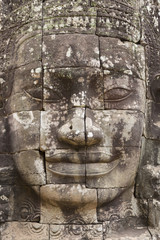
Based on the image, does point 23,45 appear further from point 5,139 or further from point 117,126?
point 117,126

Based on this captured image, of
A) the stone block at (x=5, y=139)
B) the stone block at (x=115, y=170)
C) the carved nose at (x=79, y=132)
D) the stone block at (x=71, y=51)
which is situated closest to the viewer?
the carved nose at (x=79, y=132)

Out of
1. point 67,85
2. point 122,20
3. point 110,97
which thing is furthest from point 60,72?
point 122,20

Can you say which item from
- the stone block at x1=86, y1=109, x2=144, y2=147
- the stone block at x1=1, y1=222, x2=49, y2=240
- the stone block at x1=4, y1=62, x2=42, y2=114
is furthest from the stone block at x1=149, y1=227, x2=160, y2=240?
the stone block at x1=4, y1=62, x2=42, y2=114

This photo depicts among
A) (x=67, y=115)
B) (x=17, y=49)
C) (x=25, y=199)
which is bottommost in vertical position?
(x=25, y=199)

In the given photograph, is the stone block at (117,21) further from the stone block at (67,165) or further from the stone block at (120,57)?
the stone block at (67,165)

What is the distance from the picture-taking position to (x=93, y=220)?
5684mm

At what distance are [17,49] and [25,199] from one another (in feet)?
6.14

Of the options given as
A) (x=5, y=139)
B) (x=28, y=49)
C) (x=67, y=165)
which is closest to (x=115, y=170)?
(x=67, y=165)

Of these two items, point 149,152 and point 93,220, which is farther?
point 149,152

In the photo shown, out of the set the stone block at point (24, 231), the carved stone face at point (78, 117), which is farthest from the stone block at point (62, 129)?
the stone block at point (24, 231)

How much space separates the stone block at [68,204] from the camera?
18.2ft

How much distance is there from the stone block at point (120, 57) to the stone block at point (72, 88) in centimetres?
18

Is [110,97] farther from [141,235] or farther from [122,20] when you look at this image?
[141,235]

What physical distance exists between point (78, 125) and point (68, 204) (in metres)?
0.92
